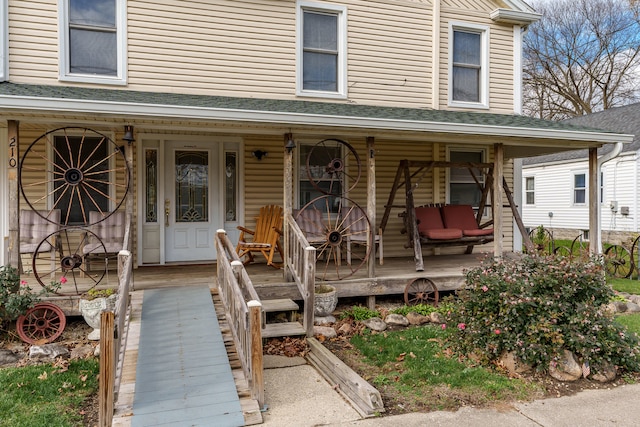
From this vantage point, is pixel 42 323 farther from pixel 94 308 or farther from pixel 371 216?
pixel 371 216

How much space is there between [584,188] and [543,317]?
13.8 meters

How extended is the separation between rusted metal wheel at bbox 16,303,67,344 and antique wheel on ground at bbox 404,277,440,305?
4381 millimetres

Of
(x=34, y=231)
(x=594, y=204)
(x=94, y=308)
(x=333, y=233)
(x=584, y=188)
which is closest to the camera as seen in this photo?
(x=94, y=308)

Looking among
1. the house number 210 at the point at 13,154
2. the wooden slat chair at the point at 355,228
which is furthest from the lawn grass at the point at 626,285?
the house number 210 at the point at 13,154

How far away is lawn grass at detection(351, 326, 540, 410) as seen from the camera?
12.6 feet

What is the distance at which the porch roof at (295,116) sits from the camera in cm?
518

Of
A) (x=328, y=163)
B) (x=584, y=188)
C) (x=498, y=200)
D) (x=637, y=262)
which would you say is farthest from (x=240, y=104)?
(x=584, y=188)

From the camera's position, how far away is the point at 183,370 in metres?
3.98

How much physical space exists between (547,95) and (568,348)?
1004 inches

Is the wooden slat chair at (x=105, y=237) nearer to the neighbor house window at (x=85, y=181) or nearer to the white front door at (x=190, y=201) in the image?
the neighbor house window at (x=85, y=181)

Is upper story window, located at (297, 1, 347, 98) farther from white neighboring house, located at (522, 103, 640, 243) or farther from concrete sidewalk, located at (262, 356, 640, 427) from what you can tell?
white neighboring house, located at (522, 103, 640, 243)

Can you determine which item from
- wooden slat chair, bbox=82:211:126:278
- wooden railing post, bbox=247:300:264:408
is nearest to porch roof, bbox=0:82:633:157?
wooden slat chair, bbox=82:211:126:278

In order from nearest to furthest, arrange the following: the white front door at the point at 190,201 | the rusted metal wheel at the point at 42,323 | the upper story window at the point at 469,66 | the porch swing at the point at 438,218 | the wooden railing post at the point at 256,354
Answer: the wooden railing post at the point at 256,354 → the rusted metal wheel at the point at 42,323 → the porch swing at the point at 438,218 → the white front door at the point at 190,201 → the upper story window at the point at 469,66

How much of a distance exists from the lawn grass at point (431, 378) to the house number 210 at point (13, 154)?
4365mm
